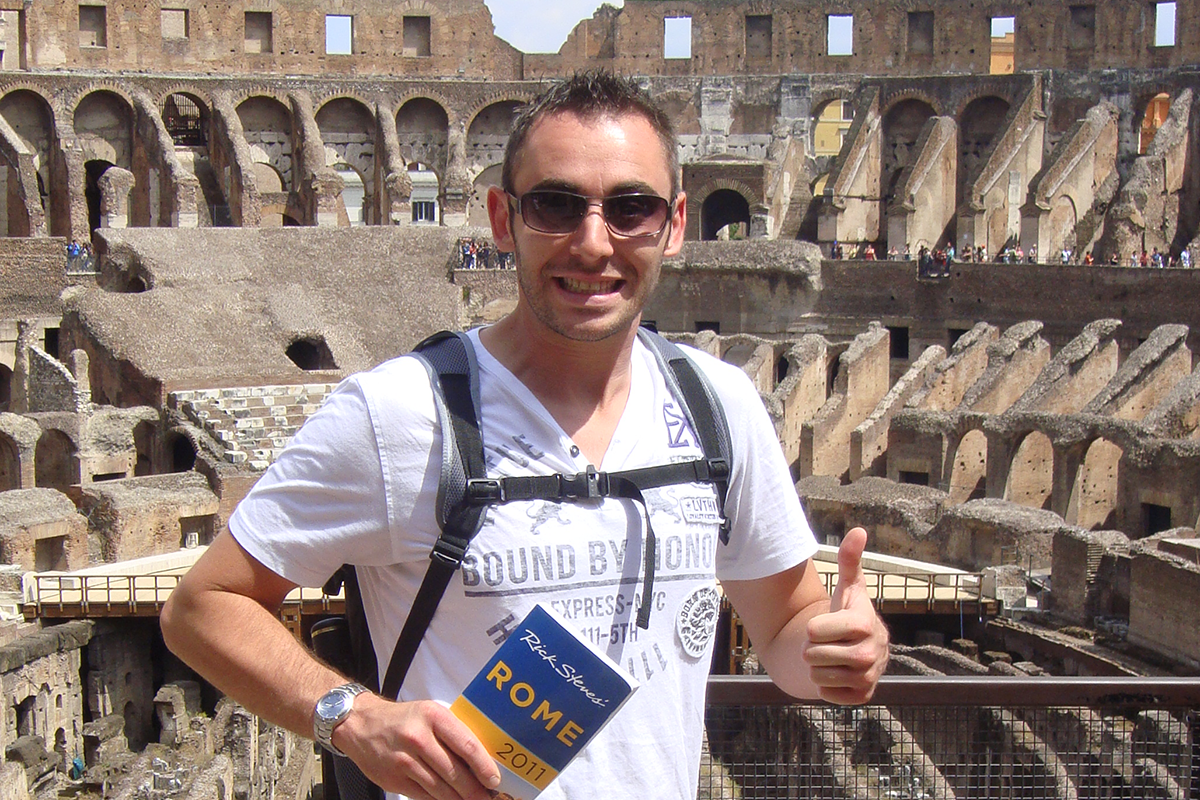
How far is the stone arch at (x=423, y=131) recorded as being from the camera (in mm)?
36031

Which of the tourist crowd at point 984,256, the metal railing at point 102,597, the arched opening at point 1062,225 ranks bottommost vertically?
the metal railing at point 102,597

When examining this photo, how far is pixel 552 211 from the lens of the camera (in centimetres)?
322

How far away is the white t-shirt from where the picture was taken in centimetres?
300

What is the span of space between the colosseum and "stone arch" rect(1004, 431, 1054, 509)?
63mm

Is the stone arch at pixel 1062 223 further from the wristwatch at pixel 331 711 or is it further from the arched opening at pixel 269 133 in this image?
the wristwatch at pixel 331 711

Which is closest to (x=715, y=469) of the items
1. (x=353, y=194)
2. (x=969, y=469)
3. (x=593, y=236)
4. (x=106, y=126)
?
(x=593, y=236)

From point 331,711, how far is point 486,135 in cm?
3402

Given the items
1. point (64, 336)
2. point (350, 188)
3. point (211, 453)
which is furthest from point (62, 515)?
point (350, 188)

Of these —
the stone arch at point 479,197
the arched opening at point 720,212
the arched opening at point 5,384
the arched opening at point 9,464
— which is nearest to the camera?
the arched opening at point 9,464

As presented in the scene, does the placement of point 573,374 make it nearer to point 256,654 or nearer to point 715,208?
point 256,654

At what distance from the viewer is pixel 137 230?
3045 centimetres

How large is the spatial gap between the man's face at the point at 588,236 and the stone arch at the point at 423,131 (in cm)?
3331

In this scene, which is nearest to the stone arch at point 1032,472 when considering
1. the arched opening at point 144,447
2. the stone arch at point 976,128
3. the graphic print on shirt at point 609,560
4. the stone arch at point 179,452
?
the stone arch at point 976,128

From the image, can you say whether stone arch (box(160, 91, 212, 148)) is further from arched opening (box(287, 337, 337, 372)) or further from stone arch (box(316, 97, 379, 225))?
arched opening (box(287, 337, 337, 372))
